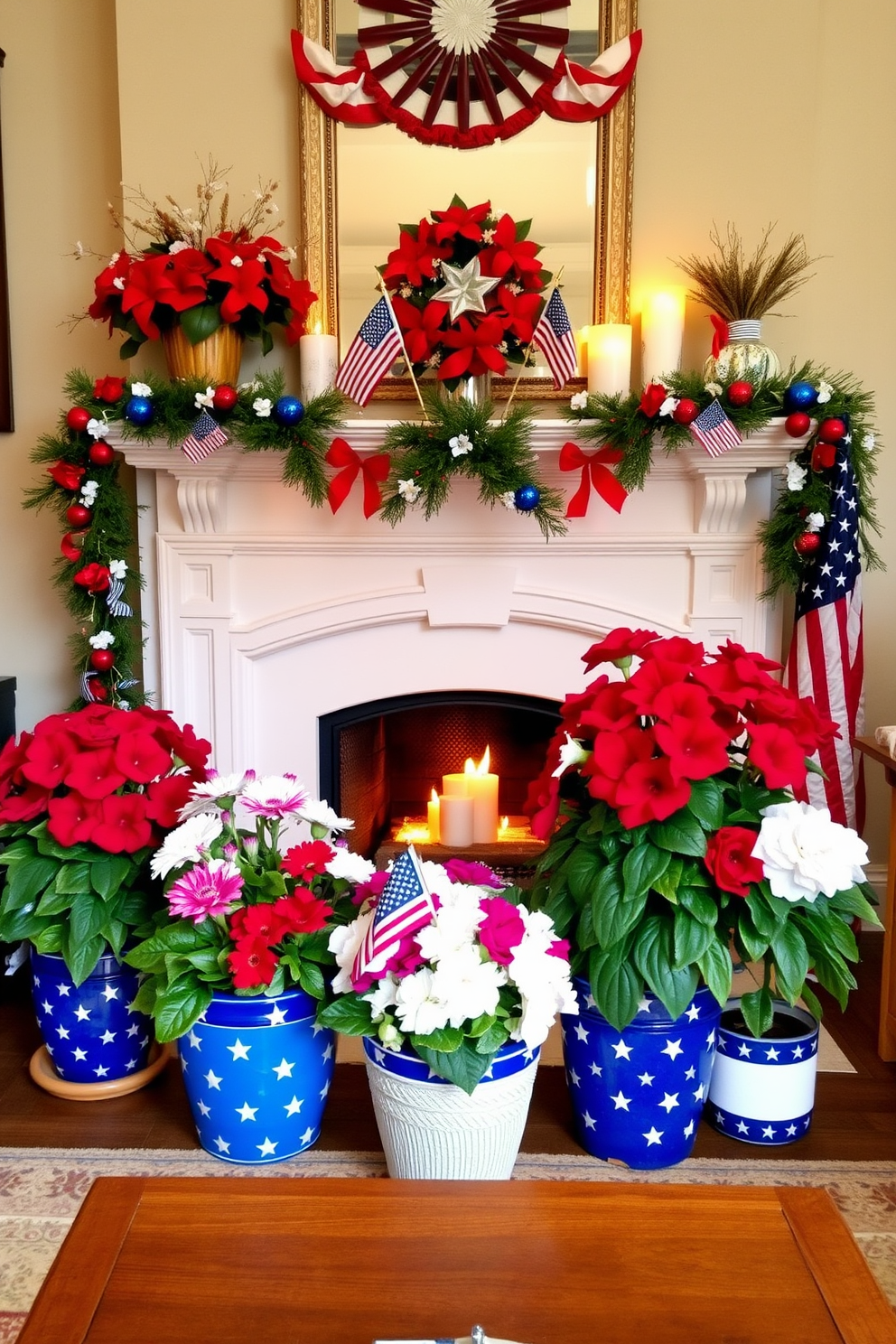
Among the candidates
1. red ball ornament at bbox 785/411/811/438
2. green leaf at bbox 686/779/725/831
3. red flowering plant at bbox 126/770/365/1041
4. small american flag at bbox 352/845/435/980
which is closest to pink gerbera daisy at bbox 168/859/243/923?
red flowering plant at bbox 126/770/365/1041

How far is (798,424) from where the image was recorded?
228 centimetres

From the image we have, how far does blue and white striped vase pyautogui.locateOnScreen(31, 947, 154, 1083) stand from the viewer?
1.77 m

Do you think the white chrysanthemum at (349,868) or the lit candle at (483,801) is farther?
the lit candle at (483,801)

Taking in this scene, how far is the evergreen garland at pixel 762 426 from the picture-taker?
89.1 inches

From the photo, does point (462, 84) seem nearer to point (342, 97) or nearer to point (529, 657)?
point (342, 97)

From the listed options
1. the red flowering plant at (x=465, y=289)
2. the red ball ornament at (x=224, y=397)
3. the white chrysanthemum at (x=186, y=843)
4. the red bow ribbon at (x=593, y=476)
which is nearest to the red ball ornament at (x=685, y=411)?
the red bow ribbon at (x=593, y=476)

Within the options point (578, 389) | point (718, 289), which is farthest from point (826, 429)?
point (578, 389)

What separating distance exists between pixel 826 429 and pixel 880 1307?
6.03 ft

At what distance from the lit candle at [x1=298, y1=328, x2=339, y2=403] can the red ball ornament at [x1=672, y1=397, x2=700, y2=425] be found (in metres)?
0.81

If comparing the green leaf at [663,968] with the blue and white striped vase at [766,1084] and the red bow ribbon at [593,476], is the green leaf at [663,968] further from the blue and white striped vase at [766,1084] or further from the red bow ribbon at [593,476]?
the red bow ribbon at [593,476]

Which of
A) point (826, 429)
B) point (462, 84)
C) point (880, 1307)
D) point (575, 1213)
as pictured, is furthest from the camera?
point (462, 84)

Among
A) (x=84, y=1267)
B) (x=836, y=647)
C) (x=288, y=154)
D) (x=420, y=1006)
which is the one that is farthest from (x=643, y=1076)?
(x=288, y=154)

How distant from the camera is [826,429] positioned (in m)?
2.28

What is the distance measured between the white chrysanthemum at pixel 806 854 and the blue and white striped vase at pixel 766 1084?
1.13ft
